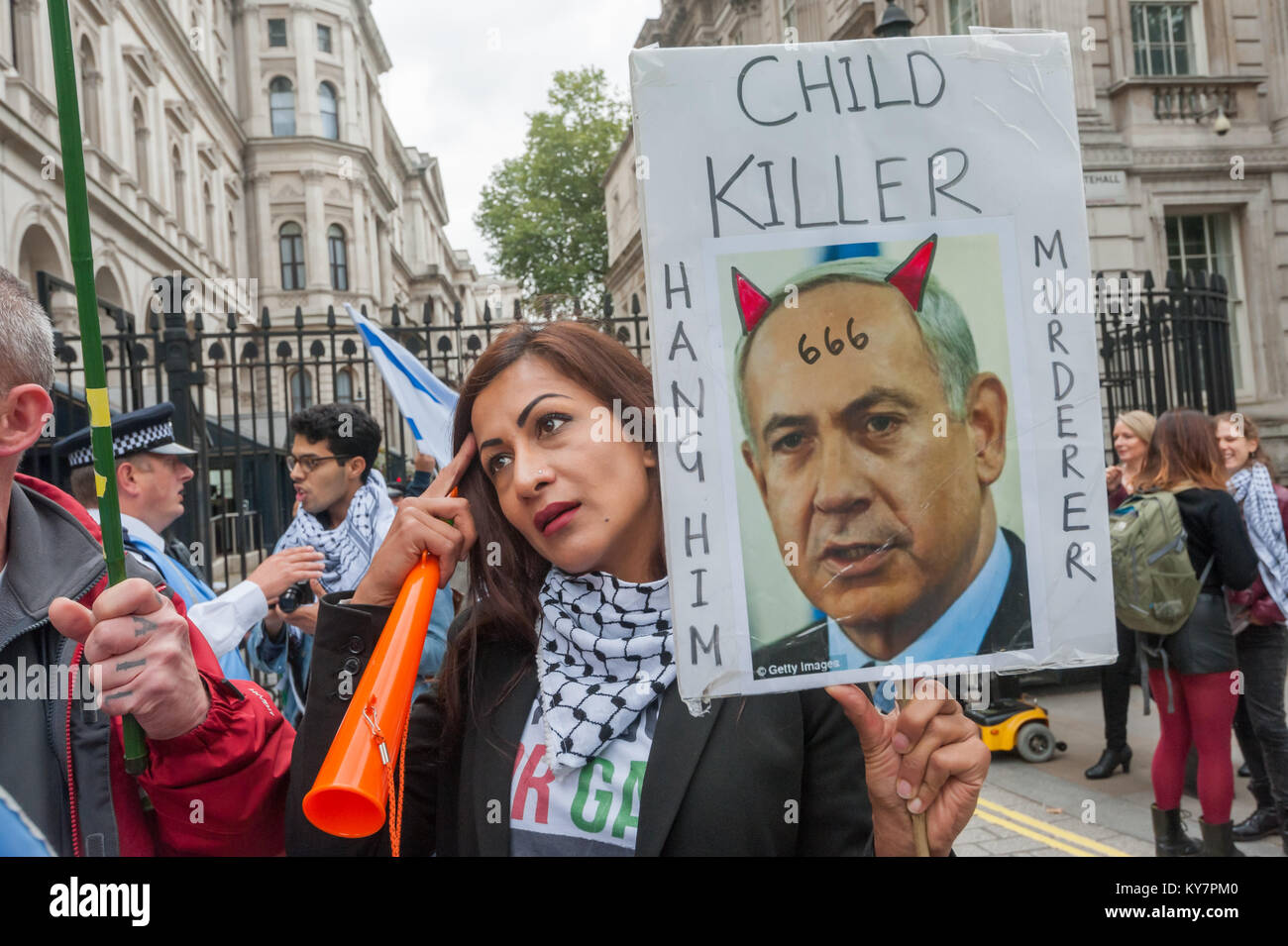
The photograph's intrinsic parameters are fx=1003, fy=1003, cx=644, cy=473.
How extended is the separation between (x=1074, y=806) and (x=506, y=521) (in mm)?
5060

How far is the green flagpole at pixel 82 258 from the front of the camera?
1236mm

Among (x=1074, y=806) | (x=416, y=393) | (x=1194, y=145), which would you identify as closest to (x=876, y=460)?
(x=416, y=393)

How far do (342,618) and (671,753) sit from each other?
611 millimetres

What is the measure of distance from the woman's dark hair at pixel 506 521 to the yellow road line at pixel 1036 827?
13.7ft

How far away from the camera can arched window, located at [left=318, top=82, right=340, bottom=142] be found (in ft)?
149

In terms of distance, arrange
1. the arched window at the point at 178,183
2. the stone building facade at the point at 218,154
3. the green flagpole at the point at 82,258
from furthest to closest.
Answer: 1. the arched window at the point at 178,183
2. the stone building facade at the point at 218,154
3. the green flagpole at the point at 82,258

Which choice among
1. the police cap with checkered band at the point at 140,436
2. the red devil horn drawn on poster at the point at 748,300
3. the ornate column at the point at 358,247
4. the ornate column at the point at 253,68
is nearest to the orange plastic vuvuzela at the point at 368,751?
the red devil horn drawn on poster at the point at 748,300

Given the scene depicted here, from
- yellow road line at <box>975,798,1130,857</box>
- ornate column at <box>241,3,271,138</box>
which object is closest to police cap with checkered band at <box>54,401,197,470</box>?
yellow road line at <box>975,798,1130,857</box>

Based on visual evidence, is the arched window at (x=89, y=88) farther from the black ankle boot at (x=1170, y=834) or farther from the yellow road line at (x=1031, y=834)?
the black ankle boot at (x=1170, y=834)

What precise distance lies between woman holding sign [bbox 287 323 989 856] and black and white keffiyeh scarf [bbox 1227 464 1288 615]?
4.33 m

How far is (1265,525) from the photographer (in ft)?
18.0
